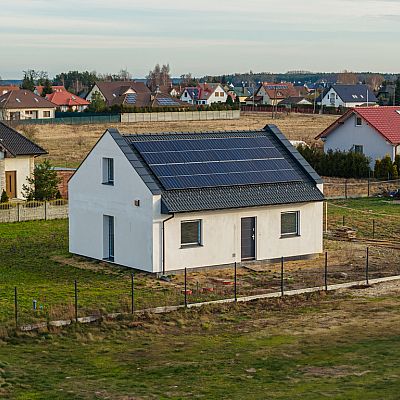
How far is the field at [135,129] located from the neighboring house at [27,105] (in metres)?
13.1

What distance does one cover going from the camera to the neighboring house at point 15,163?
4294cm

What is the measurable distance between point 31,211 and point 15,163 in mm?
5036

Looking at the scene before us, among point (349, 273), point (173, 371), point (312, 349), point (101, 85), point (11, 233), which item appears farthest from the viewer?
point (101, 85)

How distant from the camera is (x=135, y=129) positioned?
89812mm

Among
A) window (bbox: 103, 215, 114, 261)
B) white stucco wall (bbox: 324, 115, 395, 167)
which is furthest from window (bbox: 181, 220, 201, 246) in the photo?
white stucco wall (bbox: 324, 115, 395, 167)

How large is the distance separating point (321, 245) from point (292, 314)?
26.3ft

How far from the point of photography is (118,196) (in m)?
29.7

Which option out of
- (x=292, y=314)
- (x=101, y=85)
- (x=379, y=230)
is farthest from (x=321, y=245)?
(x=101, y=85)

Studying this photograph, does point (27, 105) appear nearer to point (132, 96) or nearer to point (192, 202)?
point (132, 96)

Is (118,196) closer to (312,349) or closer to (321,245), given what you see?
Result: (321,245)

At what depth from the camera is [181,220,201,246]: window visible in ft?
94.4

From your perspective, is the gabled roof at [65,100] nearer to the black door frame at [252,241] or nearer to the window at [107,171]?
the window at [107,171]

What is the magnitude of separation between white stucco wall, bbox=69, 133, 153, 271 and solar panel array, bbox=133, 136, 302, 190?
825 millimetres

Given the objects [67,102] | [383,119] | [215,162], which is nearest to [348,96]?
[67,102]
